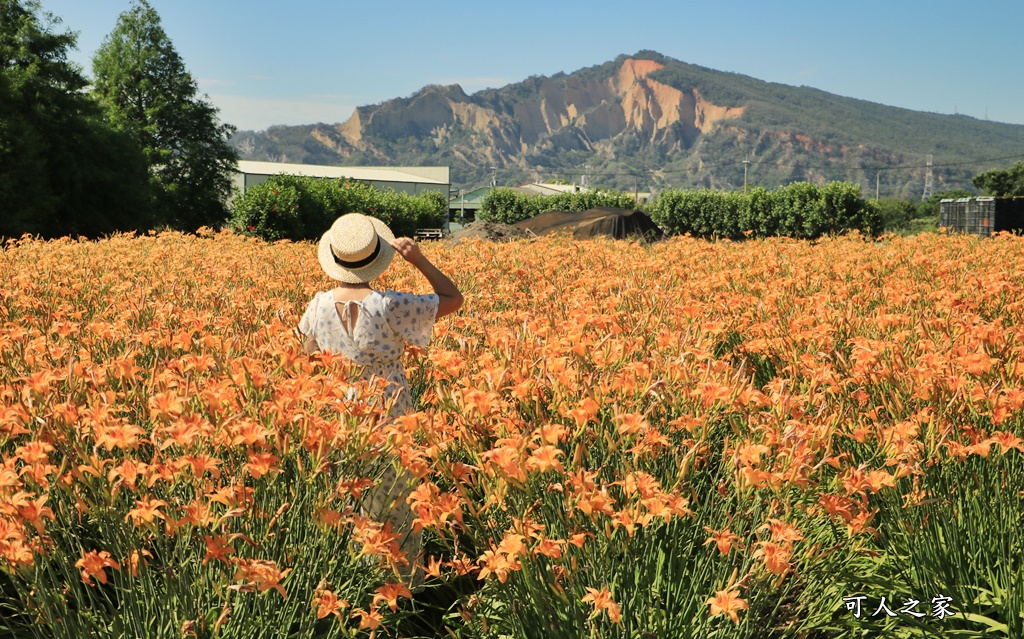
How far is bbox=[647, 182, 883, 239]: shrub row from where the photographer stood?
3428 centimetres

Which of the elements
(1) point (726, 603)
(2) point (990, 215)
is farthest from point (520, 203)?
(1) point (726, 603)

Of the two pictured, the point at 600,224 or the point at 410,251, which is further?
the point at 600,224

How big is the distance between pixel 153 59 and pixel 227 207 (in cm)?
746

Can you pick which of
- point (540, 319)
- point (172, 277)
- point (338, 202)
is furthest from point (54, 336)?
point (338, 202)

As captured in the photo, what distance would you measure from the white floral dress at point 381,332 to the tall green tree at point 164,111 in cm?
3613

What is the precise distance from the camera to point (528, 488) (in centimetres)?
211

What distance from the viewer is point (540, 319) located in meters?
3.85

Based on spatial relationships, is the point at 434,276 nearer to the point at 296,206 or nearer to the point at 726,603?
the point at 726,603

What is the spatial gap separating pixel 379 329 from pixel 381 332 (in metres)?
0.01

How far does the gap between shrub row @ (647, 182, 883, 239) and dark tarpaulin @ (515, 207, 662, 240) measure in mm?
10774

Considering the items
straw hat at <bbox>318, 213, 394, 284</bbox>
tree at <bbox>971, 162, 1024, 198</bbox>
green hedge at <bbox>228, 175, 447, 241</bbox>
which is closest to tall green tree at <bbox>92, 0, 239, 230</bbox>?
green hedge at <bbox>228, 175, 447, 241</bbox>

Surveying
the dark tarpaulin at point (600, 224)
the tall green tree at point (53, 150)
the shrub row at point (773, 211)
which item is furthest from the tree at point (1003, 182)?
the tall green tree at point (53, 150)

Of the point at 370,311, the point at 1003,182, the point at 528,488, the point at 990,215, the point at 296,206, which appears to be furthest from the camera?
the point at 1003,182

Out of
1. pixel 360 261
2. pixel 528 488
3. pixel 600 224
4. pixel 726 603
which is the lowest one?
pixel 726 603
